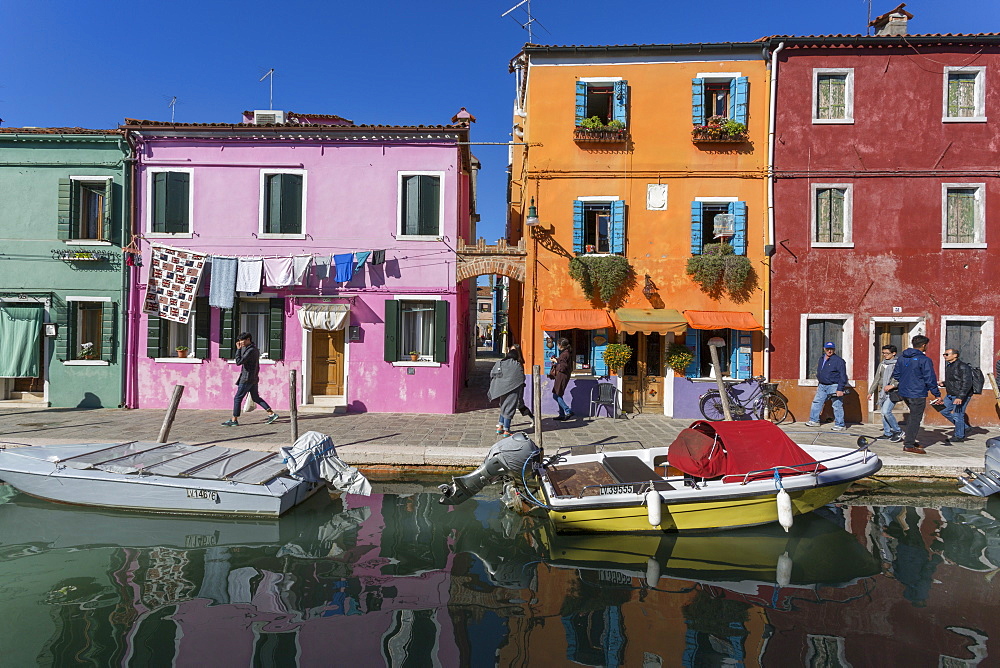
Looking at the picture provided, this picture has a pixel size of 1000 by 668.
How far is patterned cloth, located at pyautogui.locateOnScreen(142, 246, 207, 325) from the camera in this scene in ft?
41.7

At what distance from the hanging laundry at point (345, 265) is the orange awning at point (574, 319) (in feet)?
15.4

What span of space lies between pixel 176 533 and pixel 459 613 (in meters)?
4.08

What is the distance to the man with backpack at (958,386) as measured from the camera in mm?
10195

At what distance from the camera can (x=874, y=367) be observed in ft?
41.5

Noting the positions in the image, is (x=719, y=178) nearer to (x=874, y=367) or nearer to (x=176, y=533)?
(x=874, y=367)

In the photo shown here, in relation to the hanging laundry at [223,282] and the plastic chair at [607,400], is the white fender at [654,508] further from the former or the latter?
the hanging laundry at [223,282]

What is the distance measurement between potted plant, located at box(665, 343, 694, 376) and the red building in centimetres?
206

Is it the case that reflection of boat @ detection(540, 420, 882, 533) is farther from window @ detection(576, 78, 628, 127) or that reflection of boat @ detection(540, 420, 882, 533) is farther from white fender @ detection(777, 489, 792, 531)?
window @ detection(576, 78, 628, 127)

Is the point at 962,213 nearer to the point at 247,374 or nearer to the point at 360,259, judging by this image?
the point at 360,259

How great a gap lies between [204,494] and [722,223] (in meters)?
11.8

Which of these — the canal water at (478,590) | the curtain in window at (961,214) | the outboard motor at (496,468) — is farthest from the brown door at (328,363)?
the curtain in window at (961,214)

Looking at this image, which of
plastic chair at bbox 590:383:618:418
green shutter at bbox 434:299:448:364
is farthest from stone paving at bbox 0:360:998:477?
green shutter at bbox 434:299:448:364

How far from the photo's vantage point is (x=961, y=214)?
1270cm

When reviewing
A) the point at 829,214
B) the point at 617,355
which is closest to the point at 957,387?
the point at 829,214
